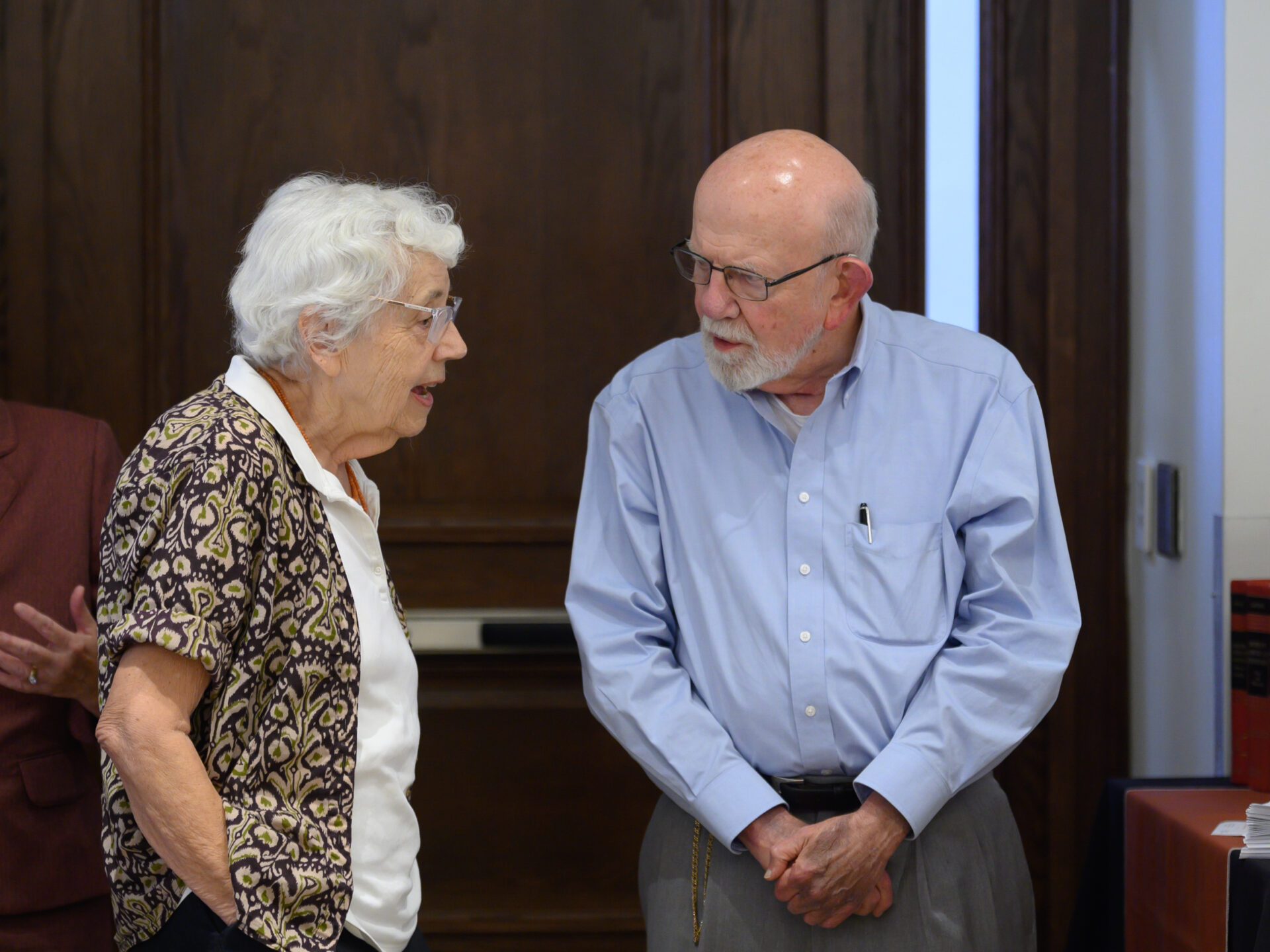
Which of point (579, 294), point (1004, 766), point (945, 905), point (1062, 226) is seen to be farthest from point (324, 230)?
point (1004, 766)

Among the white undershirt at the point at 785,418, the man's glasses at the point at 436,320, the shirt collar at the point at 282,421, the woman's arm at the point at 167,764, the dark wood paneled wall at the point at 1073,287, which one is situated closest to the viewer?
the woman's arm at the point at 167,764

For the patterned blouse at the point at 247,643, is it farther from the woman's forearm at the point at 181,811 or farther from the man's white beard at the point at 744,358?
the man's white beard at the point at 744,358

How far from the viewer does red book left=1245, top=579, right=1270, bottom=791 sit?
190 cm

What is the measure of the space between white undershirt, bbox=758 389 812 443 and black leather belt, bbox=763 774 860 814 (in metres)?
0.47

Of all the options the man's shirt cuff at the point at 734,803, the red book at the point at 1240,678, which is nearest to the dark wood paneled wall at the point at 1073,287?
the red book at the point at 1240,678

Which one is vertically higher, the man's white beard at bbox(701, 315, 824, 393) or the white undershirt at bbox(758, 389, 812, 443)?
the man's white beard at bbox(701, 315, 824, 393)

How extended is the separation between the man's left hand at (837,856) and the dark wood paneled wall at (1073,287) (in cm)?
88

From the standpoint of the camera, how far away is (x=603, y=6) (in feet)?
7.74

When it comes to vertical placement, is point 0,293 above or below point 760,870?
above

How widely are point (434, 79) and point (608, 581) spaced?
1.09 metres

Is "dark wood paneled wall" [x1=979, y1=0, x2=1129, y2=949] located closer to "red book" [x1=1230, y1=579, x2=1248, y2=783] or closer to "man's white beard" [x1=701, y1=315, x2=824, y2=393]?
"red book" [x1=1230, y1=579, x2=1248, y2=783]

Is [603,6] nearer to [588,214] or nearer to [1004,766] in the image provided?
[588,214]

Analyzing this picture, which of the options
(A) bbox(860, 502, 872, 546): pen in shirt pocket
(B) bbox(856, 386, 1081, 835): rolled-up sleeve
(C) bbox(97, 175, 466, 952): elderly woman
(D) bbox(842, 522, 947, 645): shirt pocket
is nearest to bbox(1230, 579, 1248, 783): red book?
(B) bbox(856, 386, 1081, 835): rolled-up sleeve

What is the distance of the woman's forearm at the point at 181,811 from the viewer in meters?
1.25
